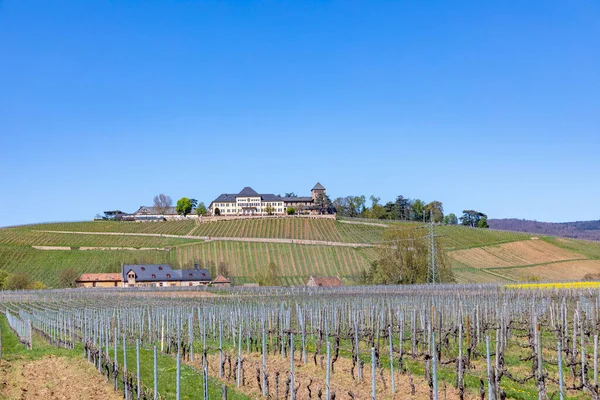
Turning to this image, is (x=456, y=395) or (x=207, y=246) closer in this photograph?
(x=456, y=395)

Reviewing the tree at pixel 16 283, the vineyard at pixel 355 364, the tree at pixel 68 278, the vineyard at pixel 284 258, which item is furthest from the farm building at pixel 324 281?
the vineyard at pixel 355 364

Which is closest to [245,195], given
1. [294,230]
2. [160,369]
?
[294,230]

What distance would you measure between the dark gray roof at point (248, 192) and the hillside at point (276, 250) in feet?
177

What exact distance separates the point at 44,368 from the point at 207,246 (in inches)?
3400

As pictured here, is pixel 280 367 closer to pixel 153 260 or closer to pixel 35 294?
pixel 35 294

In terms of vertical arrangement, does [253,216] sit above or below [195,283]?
above

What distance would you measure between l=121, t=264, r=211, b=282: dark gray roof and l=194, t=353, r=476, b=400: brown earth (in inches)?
2726

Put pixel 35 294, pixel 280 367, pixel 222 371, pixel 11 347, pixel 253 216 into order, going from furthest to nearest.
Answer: pixel 253 216 → pixel 35 294 → pixel 11 347 → pixel 280 367 → pixel 222 371

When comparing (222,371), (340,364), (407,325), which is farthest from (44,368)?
(407,325)

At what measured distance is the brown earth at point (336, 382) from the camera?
16547 millimetres

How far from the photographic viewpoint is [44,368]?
20578 mm

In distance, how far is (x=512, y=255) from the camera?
101750 mm

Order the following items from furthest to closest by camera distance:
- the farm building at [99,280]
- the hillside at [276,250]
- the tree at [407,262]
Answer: the hillside at [276,250]
the farm building at [99,280]
the tree at [407,262]

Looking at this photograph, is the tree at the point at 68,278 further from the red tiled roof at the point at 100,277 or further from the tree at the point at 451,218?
the tree at the point at 451,218
